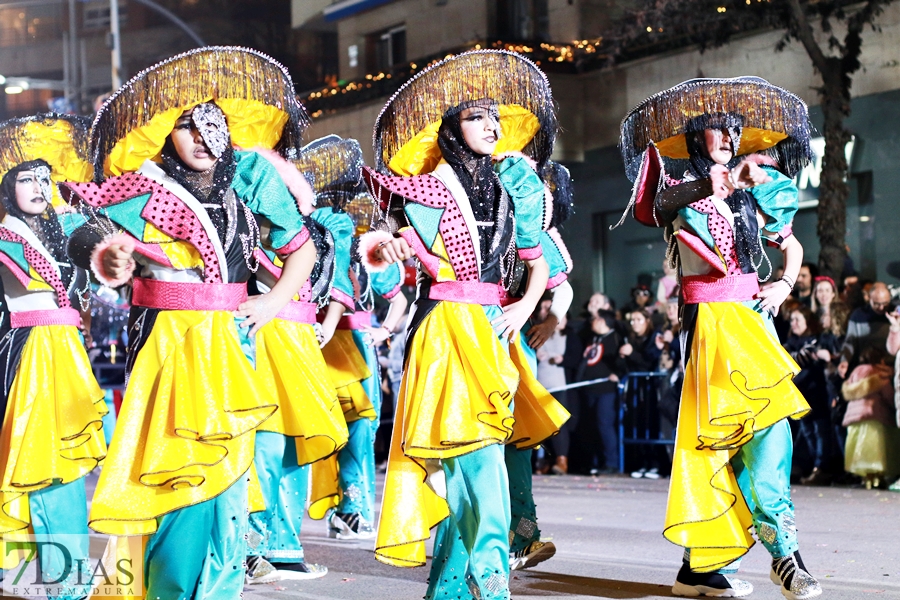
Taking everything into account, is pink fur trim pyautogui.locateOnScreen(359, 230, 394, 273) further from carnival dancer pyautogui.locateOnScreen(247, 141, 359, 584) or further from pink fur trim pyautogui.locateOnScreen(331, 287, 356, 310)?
pink fur trim pyautogui.locateOnScreen(331, 287, 356, 310)

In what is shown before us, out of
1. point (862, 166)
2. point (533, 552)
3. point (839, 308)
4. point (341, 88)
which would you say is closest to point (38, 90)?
point (341, 88)

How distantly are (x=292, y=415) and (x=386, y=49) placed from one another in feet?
51.1

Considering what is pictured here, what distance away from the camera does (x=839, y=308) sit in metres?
9.83

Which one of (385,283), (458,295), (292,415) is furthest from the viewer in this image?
(385,283)

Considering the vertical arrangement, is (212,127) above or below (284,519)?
above

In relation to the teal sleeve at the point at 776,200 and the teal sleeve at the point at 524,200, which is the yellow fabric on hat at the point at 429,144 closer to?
the teal sleeve at the point at 524,200

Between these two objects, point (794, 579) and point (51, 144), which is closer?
point (794, 579)

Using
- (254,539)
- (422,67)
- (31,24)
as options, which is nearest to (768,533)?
(254,539)

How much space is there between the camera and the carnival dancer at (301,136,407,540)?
7.21 m

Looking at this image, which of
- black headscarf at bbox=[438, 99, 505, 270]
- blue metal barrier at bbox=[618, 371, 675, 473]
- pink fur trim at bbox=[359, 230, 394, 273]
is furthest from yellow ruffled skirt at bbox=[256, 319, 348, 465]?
blue metal barrier at bbox=[618, 371, 675, 473]

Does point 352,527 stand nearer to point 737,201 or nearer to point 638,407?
point 737,201

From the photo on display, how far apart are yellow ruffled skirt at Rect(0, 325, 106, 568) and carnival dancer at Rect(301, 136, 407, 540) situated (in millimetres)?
1845

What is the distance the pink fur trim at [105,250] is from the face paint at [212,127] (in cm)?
43

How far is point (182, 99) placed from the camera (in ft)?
14.4
